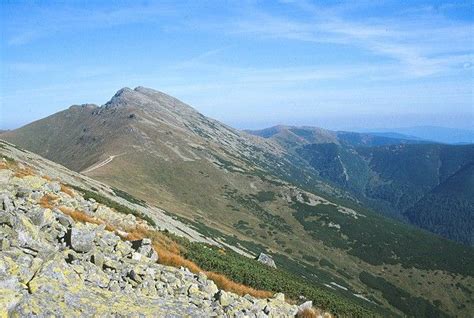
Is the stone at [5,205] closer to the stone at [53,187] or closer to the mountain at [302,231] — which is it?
the stone at [53,187]

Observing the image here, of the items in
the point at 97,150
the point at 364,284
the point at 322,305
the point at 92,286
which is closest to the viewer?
the point at 92,286

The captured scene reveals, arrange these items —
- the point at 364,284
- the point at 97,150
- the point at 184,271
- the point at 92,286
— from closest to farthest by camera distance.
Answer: the point at 92,286 < the point at 184,271 < the point at 364,284 < the point at 97,150

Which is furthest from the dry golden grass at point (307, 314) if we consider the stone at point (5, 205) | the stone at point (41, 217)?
the stone at point (5, 205)

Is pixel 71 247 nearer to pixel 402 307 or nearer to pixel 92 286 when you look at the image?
pixel 92 286

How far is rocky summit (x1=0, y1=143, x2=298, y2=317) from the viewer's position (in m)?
11.7

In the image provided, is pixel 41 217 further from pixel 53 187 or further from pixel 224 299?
pixel 53 187

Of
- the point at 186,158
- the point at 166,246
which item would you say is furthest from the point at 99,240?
the point at 186,158

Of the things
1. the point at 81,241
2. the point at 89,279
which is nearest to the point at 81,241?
the point at 81,241

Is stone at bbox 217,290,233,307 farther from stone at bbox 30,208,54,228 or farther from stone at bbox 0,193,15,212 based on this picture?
stone at bbox 0,193,15,212

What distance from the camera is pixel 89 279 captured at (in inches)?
533

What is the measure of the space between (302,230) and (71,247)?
140 metres

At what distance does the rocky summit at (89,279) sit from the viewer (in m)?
11.7

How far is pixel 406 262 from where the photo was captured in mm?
139875

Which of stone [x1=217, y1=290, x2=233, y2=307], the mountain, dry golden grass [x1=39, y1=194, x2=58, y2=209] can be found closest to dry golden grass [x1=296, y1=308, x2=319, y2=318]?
stone [x1=217, y1=290, x2=233, y2=307]
